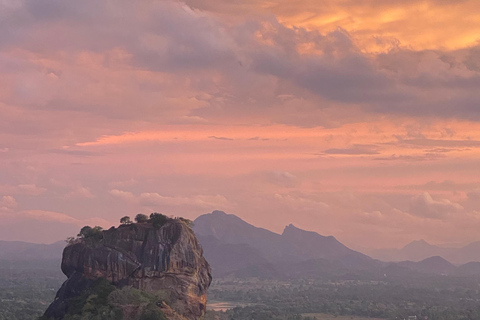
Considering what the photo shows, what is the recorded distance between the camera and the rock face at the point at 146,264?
112 metres

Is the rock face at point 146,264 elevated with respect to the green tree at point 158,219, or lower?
lower

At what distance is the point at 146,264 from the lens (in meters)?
113

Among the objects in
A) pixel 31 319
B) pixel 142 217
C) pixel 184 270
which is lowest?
pixel 31 319

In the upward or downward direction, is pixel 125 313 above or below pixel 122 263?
below

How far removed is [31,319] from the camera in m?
197

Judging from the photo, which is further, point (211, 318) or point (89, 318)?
point (211, 318)

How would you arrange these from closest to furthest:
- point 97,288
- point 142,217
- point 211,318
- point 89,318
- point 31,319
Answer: point 89,318
point 97,288
point 142,217
point 211,318
point 31,319

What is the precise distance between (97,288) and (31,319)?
97.1 m

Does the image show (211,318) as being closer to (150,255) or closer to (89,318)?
(150,255)

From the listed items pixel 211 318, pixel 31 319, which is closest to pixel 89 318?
pixel 211 318

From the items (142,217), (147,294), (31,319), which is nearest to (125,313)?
(147,294)

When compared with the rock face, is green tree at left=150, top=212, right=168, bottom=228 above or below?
above

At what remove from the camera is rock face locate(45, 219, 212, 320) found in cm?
11238

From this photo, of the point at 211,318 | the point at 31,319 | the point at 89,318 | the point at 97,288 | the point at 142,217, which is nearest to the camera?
the point at 89,318
